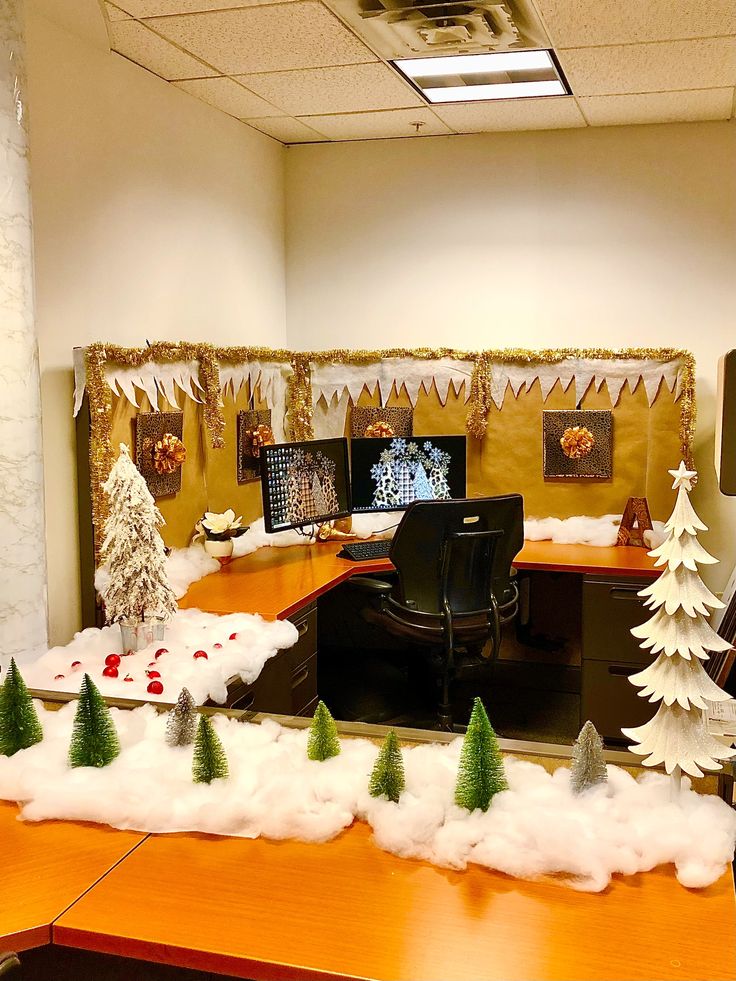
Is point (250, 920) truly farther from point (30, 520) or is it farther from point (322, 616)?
point (322, 616)

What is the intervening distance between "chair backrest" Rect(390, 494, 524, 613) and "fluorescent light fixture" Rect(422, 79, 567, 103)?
1.66m

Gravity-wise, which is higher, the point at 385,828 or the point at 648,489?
the point at 648,489

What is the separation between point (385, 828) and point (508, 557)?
2.09 m

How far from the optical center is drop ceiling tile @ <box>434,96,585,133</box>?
3.91 meters

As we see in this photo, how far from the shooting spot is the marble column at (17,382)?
2441 millimetres

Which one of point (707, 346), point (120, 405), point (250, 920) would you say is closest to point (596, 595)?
point (707, 346)

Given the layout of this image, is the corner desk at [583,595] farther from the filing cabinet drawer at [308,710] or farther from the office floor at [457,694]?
the office floor at [457,694]

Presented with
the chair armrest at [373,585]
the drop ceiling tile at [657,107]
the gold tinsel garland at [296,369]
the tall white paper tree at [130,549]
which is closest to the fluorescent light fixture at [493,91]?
the drop ceiling tile at [657,107]

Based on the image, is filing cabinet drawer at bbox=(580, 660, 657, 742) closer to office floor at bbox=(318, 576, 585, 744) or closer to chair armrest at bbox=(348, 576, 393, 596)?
office floor at bbox=(318, 576, 585, 744)

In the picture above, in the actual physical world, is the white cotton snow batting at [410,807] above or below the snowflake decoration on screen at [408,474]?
below

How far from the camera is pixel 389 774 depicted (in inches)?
63.2

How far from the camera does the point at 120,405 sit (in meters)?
3.12

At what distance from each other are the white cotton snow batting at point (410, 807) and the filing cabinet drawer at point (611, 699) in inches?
82.2

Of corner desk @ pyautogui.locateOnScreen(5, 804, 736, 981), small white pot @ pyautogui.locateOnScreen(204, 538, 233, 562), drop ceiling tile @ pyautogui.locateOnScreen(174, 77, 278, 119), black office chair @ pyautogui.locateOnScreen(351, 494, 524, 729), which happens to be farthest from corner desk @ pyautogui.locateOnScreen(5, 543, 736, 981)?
drop ceiling tile @ pyautogui.locateOnScreen(174, 77, 278, 119)
